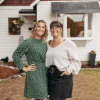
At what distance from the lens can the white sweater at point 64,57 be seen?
9.55ft

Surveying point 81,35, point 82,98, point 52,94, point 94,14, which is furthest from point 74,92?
point 94,14

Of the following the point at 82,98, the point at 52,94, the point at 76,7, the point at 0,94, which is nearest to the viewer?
the point at 52,94

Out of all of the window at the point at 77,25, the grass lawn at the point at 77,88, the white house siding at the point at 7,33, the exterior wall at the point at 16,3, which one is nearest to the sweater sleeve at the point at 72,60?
the grass lawn at the point at 77,88

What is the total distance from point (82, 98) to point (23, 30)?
7.67 m

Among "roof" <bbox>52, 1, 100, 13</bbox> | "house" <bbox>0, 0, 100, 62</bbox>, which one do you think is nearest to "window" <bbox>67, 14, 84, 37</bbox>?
"house" <bbox>0, 0, 100, 62</bbox>

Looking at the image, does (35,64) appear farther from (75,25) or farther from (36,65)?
(75,25)

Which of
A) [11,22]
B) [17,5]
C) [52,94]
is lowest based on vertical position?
[52,94]

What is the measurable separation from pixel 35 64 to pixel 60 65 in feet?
1.35

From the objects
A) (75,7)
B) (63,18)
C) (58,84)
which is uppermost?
(75,7)

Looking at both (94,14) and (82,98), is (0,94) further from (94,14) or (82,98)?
(94,14)

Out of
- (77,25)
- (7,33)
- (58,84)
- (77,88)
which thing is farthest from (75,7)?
(58,84)

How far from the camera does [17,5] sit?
465 inches

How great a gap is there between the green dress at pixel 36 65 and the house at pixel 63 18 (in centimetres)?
672

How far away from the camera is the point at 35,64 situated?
120 inches
